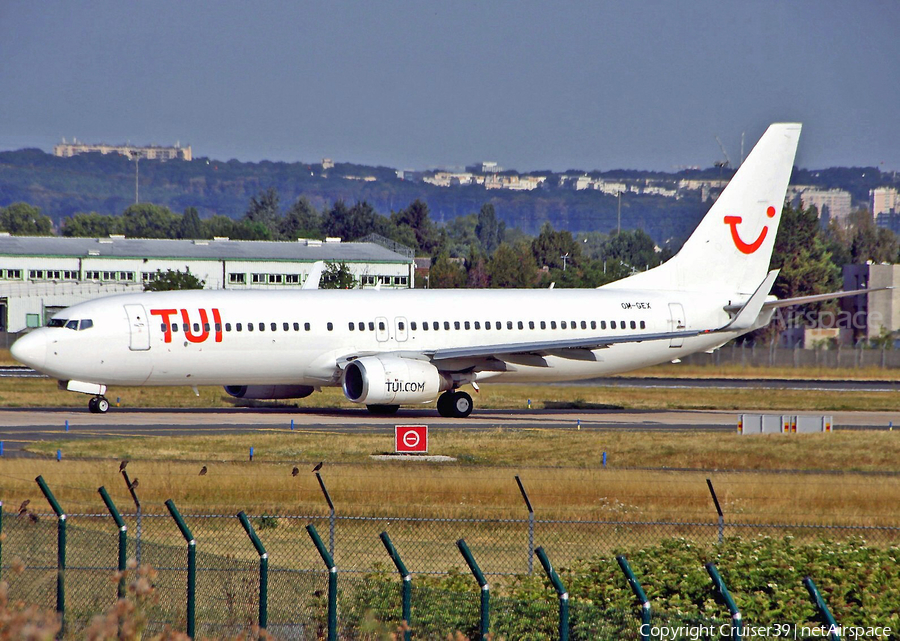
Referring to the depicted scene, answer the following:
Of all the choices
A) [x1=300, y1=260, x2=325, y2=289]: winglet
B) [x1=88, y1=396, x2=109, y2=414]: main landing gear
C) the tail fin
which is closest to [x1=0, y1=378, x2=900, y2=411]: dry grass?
[x1=300, y1=260, x2=325, y2=289]: winglet

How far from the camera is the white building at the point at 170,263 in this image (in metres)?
116

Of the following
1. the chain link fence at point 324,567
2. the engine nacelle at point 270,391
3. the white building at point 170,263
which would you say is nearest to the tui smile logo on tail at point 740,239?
the engine nacelle at point 270,391

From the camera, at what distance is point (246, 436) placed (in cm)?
3450

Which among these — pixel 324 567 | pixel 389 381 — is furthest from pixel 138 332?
pixel 324 567

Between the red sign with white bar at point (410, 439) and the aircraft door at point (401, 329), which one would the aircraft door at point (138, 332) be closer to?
the aircraft door at point (401, 329)

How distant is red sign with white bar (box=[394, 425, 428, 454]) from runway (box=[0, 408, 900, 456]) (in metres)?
7.01

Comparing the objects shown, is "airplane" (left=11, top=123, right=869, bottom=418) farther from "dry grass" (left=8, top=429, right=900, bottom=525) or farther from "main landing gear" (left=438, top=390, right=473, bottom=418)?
"dry grass" (left=8, top=429, right=900, bottom=525)

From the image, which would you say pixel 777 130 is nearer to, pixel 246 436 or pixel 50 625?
pixel 246 436

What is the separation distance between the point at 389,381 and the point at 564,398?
46.4 feet

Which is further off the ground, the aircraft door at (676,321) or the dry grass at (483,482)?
the aircraft door at (676,321)

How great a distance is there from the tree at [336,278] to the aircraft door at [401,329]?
2464 inches

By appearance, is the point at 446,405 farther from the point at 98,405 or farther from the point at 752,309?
the point at 98,405

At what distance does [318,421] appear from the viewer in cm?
4044

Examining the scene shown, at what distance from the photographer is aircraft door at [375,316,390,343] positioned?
4247 cm
